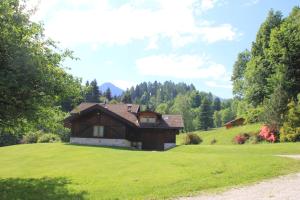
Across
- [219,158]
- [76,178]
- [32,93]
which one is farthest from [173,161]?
[32,93]

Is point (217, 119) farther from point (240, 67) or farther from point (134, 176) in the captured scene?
point (134, 176)

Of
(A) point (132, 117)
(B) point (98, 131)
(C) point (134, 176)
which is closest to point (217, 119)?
(A) point (132, 117)

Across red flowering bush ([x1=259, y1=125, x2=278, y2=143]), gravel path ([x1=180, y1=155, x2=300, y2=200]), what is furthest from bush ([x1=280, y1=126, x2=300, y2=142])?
gravel path ([x1=180, y1=155, x2=300, y2=200])

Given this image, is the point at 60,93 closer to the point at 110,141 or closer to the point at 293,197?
the point at 293,197

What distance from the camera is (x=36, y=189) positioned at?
20.4 meters

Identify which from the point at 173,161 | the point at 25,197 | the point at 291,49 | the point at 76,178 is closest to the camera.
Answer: the point at 25,197

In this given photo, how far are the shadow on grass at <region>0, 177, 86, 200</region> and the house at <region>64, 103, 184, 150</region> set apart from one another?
94.3 feet

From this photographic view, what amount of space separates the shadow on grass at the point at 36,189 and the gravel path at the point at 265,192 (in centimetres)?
577

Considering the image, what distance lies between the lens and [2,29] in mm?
20750

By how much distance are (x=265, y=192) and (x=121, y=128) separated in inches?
1470

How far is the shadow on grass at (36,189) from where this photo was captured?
18.7 meters

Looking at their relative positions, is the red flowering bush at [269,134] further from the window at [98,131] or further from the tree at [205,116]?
the tree at [205,116]

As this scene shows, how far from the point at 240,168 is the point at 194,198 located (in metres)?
8.13

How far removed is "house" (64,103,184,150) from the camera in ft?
177
